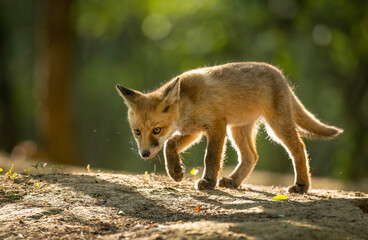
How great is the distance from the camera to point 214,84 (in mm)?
7336

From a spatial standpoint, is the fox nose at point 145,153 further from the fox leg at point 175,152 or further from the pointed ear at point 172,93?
the pointed ear at point 172,93

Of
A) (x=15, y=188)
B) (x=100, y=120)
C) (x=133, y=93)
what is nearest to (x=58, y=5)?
(x=133, y=93)

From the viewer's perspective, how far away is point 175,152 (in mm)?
7055

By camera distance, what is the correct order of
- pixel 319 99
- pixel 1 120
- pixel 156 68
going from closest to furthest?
pixel 319 99 < pixel 1 120 < pixel 156 68

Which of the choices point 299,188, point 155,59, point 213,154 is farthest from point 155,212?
point 155,59

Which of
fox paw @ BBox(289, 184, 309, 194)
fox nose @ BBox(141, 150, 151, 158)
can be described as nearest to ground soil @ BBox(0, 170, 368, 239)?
fox nose @ BBox(141, 150, 151, 158)

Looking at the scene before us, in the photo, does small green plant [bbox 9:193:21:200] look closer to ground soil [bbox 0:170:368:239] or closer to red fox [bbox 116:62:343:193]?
ground soil [bbox 0:170:368:239]

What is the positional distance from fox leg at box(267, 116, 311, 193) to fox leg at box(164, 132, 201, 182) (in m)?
1.24

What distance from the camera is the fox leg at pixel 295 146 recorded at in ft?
23.7

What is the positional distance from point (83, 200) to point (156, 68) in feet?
88.4

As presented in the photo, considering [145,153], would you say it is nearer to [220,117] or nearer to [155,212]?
[155,212]

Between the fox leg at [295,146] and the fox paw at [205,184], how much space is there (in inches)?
54.5

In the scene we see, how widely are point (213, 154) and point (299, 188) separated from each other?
4.60 ft

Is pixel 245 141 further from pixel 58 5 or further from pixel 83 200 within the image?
pixel 58 5
